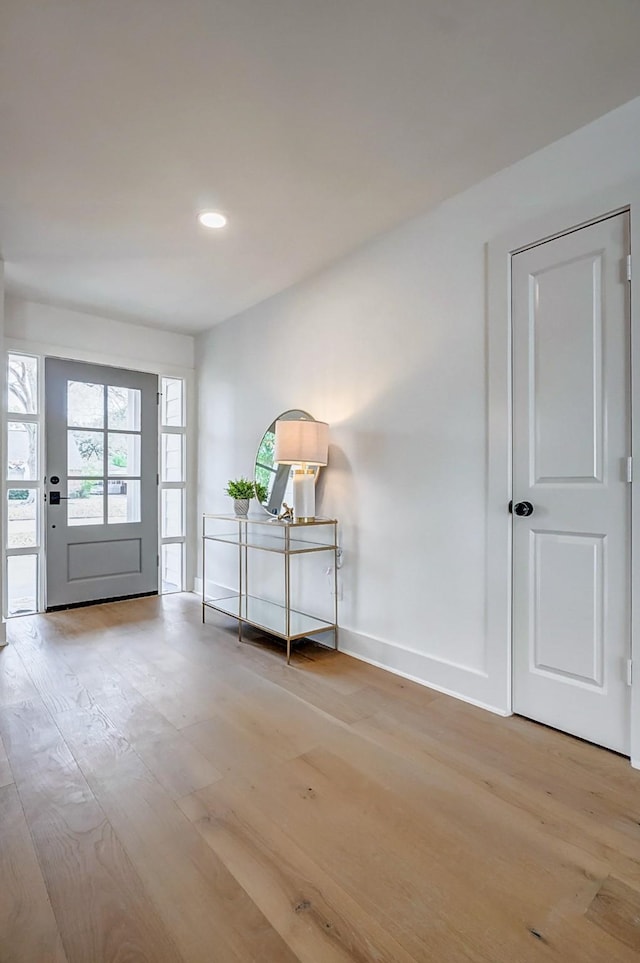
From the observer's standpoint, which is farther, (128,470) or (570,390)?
(128,470)

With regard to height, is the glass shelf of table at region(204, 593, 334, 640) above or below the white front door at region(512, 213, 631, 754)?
below

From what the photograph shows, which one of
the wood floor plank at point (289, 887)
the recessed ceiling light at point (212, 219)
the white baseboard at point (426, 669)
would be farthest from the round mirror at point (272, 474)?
the wood floor plank at point (289, 887)

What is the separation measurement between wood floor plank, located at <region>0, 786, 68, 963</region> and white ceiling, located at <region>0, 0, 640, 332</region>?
7.93 ft

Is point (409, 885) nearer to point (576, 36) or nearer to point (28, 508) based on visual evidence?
point (576, 36)

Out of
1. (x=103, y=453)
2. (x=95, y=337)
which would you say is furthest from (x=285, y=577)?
(x=95, y=337)

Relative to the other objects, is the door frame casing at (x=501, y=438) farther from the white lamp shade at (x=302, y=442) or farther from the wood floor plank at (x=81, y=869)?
the wood floor plank at (x=81, y=869)

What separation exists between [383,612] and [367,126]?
2279mm

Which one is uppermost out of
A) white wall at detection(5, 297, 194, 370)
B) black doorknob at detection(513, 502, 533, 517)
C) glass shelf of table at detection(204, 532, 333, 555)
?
white wall at detection(5, 297, 194, 370)

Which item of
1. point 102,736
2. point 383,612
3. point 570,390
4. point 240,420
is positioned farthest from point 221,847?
point 240,420

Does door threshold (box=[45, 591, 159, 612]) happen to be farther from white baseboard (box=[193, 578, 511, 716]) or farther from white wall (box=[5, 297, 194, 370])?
white baseboard (box=[193, 578, 511, 716])

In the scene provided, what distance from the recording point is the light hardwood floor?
1100 millimetres

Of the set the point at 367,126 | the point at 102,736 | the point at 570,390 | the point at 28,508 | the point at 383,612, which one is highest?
the point at 367,126

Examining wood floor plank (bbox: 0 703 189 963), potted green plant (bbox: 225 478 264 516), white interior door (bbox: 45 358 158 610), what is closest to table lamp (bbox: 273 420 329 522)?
potted green plant (bbox: 225 478 264 516)

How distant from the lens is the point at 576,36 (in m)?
1.52
